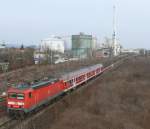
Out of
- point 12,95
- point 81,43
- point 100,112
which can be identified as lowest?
point 100,112

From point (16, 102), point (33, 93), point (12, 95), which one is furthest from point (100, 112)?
point (12, 95)

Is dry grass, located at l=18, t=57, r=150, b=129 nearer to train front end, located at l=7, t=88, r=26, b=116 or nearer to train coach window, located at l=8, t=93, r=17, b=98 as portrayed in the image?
train front end, located at l=7, t=88, r=26, b=116

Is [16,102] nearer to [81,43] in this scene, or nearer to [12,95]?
[12,95]

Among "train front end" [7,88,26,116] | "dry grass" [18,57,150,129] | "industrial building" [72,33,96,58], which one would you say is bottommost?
"dry grass" [18,57,150,129]

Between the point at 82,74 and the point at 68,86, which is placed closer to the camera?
the point at 68,86

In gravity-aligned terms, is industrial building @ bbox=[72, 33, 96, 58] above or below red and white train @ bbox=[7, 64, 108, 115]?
above

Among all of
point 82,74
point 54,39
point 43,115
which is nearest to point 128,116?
point 43,115

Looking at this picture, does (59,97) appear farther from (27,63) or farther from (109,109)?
(27,63)

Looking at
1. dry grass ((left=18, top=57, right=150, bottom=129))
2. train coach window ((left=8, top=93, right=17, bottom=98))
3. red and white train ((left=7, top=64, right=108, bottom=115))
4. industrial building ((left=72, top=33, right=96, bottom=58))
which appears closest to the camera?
dry grass ((left=18, top=57, right=150, bottom=129))

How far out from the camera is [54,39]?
7835 inches

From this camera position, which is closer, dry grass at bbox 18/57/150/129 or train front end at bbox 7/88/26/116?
dry grass at bbox 18/57/150/129

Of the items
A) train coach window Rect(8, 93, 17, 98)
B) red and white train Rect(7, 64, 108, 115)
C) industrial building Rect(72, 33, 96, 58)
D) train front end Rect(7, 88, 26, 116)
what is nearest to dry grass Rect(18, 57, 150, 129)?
red and white train Rect(7, 64, 108, 115)

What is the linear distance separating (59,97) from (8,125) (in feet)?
39.3

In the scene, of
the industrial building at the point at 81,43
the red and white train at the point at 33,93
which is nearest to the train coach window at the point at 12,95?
the red and white train at the point at 33,93
